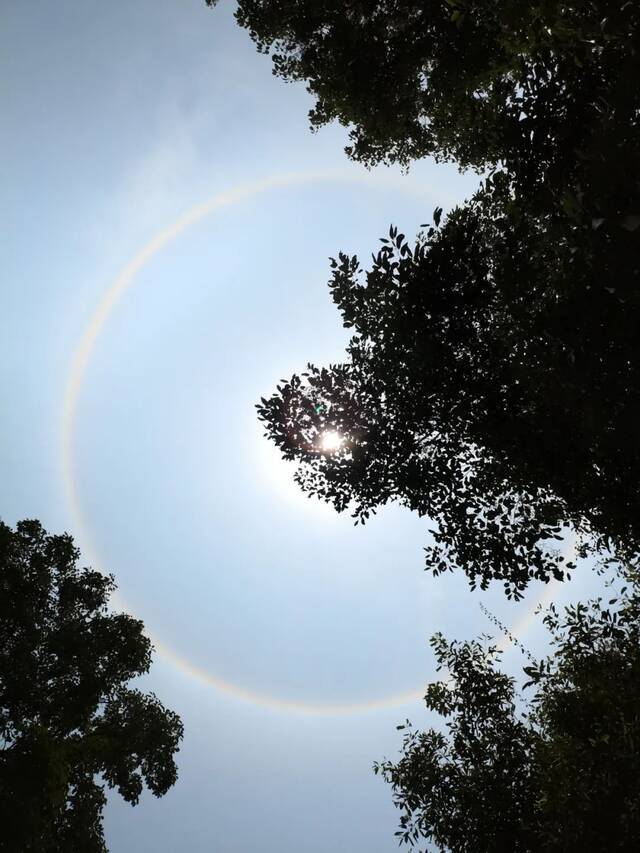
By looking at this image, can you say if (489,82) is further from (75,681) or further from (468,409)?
(75,681)

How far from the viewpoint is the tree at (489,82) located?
623 cm

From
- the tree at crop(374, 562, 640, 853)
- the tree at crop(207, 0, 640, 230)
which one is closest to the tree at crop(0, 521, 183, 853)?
the tree at crop(374, 562, 640, 853)

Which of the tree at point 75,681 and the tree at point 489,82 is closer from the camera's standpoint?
the tree at point 489,82

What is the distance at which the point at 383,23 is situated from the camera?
1600 cm

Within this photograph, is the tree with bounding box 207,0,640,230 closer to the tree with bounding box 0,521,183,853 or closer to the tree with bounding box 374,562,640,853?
the tree with bounding box 374,562,640,853

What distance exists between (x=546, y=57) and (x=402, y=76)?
8.33 metres

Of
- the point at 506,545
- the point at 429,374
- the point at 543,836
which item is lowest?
the point at 543,836

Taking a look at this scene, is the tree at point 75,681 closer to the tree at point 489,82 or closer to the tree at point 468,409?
the tree at point 468,409

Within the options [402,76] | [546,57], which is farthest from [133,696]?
[402,76]

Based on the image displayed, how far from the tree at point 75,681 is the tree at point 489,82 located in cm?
1767

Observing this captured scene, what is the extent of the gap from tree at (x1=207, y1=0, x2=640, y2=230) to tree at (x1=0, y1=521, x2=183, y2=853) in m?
17.7

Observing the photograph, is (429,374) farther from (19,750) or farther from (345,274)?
(19,750)

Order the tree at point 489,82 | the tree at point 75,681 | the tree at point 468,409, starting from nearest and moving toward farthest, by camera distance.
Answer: the tree at point 489,82 → the tree at point 468,409 → the tree at point 75,681

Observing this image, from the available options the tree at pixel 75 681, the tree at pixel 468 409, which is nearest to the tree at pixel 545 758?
the tree at pixel 468 409
